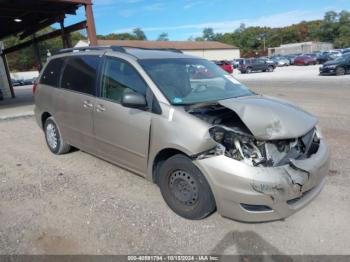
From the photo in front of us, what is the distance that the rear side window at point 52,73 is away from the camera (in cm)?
537

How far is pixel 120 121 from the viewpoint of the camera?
397 cm

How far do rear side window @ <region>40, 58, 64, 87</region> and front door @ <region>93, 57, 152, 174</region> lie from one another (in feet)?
4.83

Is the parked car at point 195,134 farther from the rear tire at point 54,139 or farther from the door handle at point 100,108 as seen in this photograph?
the rear tire at point 54,139

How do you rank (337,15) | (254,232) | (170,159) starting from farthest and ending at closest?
(337,15) → (170,159) → (254,232)

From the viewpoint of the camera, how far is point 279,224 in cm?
332

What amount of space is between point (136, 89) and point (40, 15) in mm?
13142

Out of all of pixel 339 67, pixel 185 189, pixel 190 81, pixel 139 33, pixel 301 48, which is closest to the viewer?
pixel 185 189

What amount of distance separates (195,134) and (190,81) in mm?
1180

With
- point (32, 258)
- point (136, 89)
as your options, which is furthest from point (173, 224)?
point (136, 89)

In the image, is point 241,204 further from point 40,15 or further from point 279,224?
point 40,15

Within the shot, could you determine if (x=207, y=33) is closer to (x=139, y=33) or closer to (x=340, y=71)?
(x=139, y=33)

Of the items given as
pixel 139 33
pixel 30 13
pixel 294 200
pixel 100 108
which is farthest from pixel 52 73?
pixel 139 33

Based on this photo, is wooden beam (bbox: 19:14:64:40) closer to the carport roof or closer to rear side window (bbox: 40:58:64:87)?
the carport roof

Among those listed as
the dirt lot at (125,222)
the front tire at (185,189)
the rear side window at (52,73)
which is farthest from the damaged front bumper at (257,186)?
the rear side window at (52,73)
